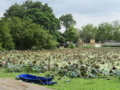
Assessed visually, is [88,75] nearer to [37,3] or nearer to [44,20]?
[44,20]

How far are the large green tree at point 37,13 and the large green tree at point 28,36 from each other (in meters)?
7.34

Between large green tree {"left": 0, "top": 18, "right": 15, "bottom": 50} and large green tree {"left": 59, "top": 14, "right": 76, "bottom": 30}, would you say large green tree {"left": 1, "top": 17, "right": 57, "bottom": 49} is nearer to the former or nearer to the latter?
large green tree {"left": 0, "top": 18, "right": 15, "bottom": 50}

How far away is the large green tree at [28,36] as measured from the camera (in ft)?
74.7

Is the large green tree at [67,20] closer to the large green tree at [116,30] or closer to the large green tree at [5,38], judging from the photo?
the large green tree at [116,30]

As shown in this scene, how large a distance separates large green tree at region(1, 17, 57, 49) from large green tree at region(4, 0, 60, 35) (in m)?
7.34

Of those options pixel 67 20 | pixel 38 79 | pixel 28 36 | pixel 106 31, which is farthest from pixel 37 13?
pixel 38 79

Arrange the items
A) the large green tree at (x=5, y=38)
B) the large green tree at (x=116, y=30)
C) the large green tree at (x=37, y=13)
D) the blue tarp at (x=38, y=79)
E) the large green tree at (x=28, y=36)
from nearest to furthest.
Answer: the blue tarp at (x=38, y=79) < the large green tree at (x=5, y=38) < the large green tree at (x=28, y=36) < the large green tree at (x=37, y=13) < the large green tree at (x=116, y=30)

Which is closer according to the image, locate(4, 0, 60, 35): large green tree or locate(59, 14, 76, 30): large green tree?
locate(4, 0, 60, 35): large green tree

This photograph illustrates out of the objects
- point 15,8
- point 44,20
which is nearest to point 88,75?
point 44,20

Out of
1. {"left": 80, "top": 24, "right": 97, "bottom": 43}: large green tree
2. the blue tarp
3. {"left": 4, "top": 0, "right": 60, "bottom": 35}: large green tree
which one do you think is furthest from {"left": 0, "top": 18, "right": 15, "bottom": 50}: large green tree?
{"left": 80, "top": 24, "right": 97, "bottom": 43}: large green tree

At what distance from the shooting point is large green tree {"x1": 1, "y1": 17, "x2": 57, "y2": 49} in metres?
22.8

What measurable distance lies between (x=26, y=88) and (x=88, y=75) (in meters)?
2.14

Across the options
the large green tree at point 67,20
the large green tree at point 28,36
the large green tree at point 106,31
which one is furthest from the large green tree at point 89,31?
the large green tree at point 28,36

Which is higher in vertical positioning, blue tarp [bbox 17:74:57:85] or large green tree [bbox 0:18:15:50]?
large green tree [bbox 0:18:15:50]
